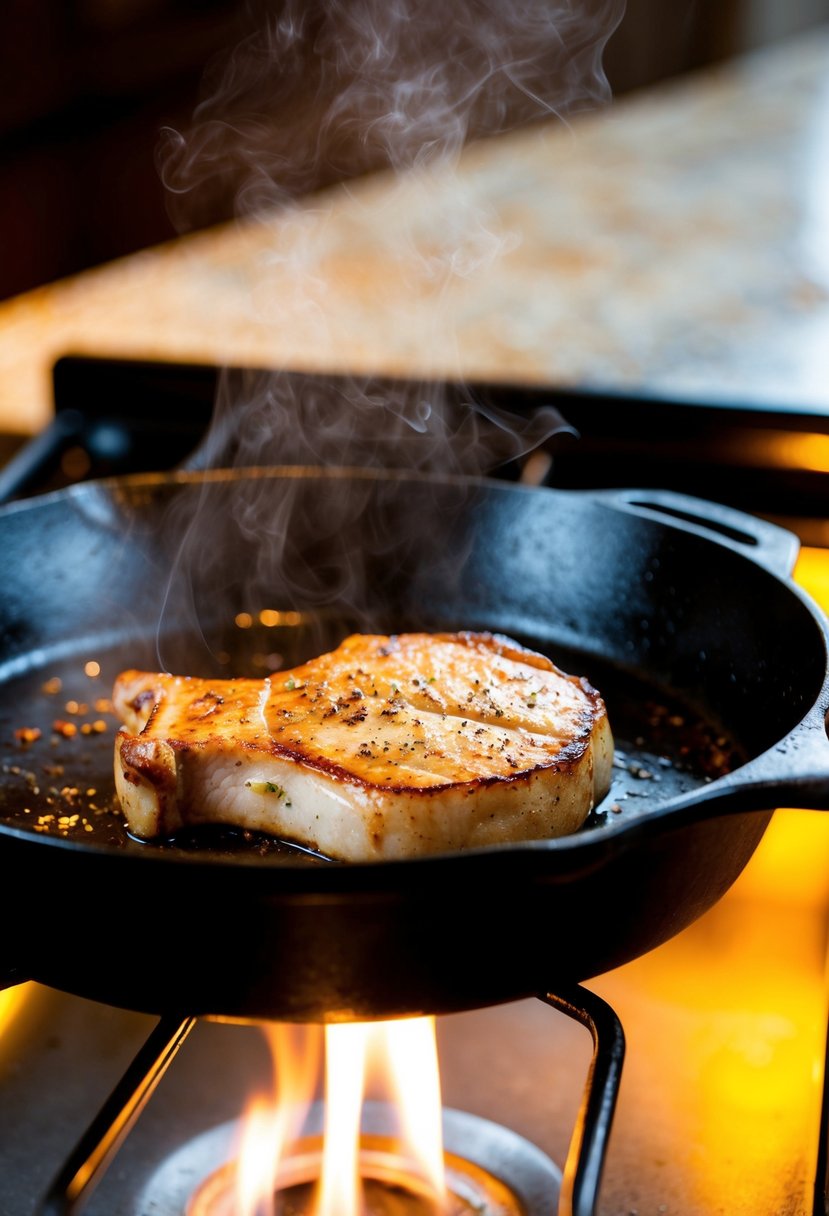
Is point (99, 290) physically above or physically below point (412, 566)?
above

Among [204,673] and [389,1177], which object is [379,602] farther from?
[389,1177]

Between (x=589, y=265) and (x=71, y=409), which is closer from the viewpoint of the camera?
(x=71, y=409)

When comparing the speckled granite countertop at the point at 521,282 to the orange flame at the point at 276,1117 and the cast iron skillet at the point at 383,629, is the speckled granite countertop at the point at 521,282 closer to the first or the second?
the cast iron skillet at the point at 383,629

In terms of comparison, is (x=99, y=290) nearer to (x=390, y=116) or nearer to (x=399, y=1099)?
(x=390, y=116)

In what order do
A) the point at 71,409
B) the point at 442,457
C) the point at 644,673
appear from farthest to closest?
the point at 71,409 < the point at 442,457 < the point at 644,673

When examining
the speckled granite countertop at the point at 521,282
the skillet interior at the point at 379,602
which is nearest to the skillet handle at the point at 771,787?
the skillet interior at the point at 379,602

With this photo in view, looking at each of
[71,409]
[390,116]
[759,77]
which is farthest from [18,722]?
[759,77]

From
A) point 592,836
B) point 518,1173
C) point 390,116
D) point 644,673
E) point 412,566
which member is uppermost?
point 390,116

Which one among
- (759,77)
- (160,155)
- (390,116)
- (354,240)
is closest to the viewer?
(354,240)
